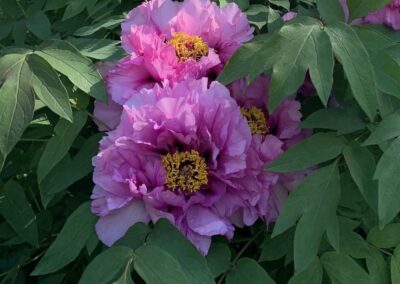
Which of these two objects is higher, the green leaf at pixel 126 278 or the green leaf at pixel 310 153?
the green leaf at pixel 310 153

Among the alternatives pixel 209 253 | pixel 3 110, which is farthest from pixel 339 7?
→ pixel 3 110

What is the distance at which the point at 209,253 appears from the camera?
1.10 metres

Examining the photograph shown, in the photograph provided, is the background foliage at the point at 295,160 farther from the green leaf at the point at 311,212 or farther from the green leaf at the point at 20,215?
the green leaf at the point at 20,215

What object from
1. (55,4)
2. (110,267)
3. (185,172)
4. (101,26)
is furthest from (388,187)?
(55,4)

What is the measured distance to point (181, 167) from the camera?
3.52 feet

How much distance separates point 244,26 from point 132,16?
20 cm

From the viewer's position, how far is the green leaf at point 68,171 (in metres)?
1.17

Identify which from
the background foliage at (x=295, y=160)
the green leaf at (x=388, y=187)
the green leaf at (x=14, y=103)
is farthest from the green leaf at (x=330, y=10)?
the green leaf at (x=14, y=103)

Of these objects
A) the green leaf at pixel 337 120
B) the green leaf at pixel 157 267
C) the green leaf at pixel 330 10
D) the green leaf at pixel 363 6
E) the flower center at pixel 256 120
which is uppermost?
the green leaf at pixel 330 10

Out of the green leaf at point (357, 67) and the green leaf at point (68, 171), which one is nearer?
the green leaf at point (357, 67)

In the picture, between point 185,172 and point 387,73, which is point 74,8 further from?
point 387,73

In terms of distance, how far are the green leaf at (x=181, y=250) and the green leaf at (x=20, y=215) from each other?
0.37 metres

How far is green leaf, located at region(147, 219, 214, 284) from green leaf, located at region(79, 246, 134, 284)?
1.9 inches

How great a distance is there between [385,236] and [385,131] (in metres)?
0.19
